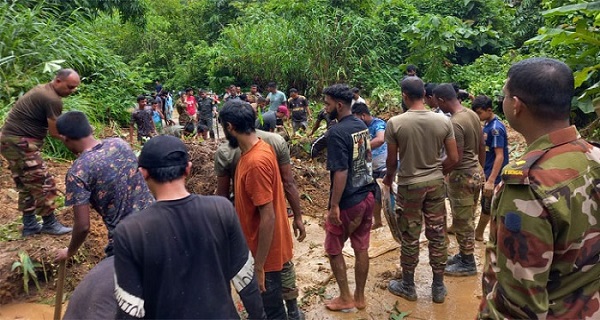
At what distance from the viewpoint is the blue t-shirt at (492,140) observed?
15.1 ft

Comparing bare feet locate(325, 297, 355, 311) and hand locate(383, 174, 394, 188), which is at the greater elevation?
hand locate(383, 174, 394, 188)

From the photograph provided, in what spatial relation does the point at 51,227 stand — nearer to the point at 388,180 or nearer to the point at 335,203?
the point at 335,203

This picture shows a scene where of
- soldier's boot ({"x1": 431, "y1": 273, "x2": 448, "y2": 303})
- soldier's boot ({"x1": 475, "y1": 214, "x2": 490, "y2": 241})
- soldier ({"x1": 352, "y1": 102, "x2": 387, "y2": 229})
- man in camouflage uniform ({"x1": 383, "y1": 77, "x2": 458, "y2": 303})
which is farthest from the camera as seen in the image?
soldier's boot ({"x1": 475, "y1": 214, "x2": 490, "y2": 241})

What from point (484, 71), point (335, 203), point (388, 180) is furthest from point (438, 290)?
point (484, 71)

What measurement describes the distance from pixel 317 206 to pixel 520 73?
521 centimetres

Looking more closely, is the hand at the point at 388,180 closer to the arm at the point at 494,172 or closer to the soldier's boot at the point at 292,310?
the arm at the point at 494,172

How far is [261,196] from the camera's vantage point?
2.80 m

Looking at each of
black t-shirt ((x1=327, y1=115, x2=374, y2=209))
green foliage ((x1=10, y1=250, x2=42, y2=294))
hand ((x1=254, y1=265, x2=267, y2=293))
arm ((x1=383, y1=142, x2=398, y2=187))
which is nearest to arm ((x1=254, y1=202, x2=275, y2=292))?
hand ((x1=254, y1=265, x2=267, y2=293))

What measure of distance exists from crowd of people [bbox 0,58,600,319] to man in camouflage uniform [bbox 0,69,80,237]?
1cm

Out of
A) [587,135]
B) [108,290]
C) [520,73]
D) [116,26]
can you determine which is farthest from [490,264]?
[116,26]

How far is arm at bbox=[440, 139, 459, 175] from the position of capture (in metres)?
3.86

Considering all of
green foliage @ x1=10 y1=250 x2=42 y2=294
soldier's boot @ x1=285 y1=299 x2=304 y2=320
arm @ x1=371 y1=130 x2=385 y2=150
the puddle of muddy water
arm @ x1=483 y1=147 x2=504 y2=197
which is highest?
arm @ x1=371 y1=130 x2=385 y2=150

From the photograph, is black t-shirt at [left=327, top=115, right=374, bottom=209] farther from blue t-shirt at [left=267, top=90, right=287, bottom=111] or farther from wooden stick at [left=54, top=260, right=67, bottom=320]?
blue t-shirt at [left=267, top=90, right=287, bottom=111]

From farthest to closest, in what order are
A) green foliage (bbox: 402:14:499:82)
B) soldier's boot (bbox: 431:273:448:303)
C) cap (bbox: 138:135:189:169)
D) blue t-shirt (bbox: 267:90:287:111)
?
green foliage (bbox: 402:14:499:82)
blue t-shirt (bbox: 267:90:287:111)
soldier's boot (bbox: 431:273:448:303)
cap (bbox: 138:135:189:169)
